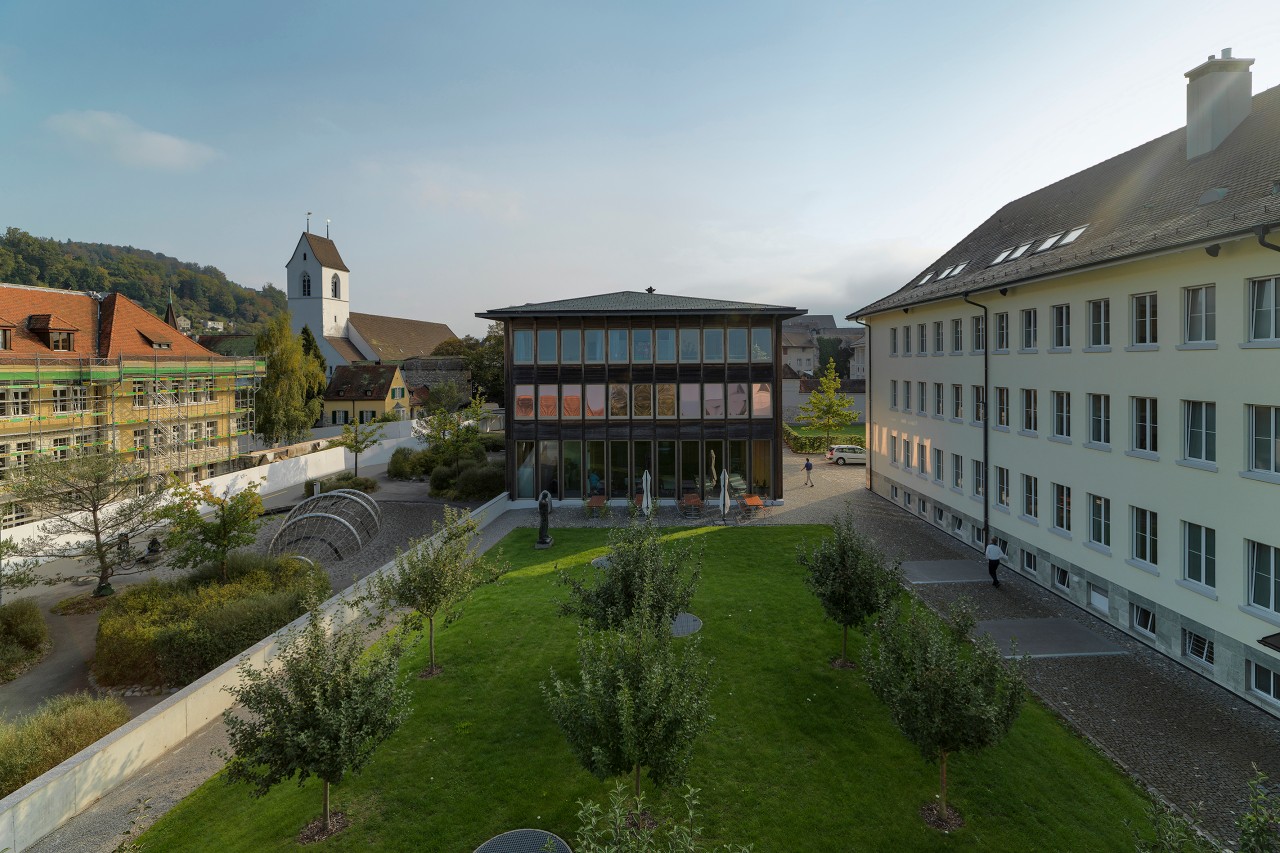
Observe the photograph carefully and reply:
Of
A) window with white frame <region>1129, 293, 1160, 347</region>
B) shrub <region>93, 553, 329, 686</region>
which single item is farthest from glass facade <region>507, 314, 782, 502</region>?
window with white frame <region>1129, 293, 1160, 347</region>

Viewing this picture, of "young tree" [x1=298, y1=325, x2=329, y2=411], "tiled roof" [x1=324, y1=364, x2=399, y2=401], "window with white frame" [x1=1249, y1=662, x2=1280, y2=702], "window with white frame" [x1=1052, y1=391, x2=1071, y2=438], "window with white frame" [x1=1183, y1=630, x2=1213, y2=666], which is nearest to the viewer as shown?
"window with white frame" [x1=1249, y1=662, x2=1280, y2=702]

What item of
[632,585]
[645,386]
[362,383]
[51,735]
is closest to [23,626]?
[51,735]

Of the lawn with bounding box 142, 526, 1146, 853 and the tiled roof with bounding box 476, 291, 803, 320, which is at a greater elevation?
the tiled roof with bounding box 476, 291, 803, 320

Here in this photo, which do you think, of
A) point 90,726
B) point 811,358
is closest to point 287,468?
point 90,726

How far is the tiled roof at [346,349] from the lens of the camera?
76.9 metres

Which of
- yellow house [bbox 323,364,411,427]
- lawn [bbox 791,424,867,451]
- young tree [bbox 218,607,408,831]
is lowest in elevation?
young tree [bbox 218,607,408,831]

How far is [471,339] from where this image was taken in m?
82.5

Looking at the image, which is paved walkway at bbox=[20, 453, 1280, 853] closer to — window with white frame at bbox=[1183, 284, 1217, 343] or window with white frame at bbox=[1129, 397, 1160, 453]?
window with white frame at bbox=[1129, 397, 1160, 453]

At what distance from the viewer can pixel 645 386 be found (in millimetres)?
29141

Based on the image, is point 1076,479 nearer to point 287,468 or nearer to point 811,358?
point 287,468

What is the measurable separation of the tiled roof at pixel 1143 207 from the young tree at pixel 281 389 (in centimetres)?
4232

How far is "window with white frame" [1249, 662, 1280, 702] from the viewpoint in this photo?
11.6 metres

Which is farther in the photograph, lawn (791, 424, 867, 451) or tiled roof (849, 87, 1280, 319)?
lawn (791, 424, 867, 451)

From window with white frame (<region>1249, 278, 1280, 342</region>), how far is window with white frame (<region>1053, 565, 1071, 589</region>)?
7.67 m
